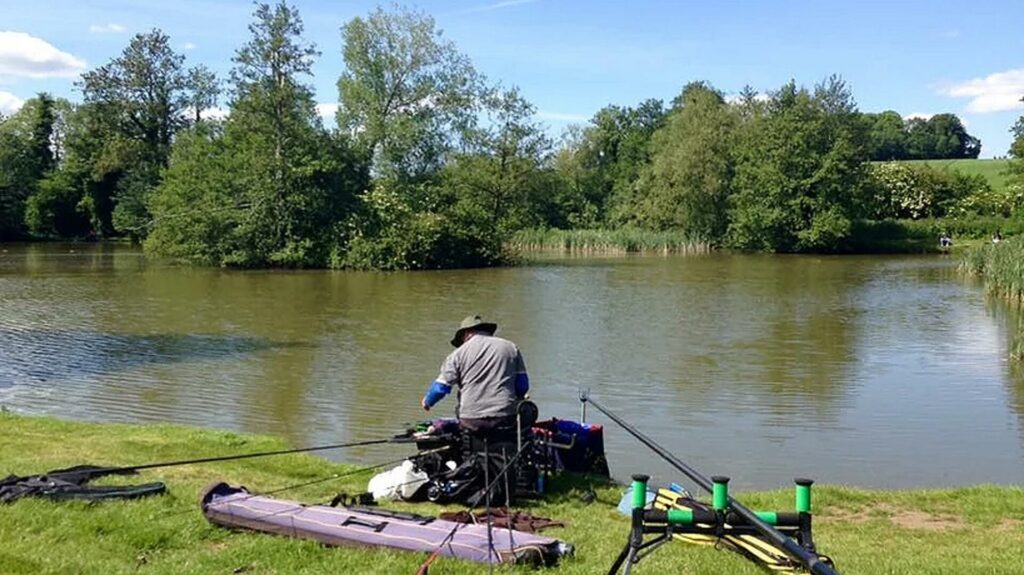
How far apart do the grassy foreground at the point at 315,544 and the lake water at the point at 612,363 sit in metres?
1.82

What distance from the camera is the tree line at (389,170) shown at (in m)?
37.0

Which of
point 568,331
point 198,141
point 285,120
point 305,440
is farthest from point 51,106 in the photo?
point 305,440

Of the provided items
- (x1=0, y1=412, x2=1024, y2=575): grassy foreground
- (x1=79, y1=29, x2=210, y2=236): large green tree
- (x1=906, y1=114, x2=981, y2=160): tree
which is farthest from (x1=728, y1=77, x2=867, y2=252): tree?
(x1=906, y1=114, x2=981, y2=160): tree

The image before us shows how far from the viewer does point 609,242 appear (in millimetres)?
51188

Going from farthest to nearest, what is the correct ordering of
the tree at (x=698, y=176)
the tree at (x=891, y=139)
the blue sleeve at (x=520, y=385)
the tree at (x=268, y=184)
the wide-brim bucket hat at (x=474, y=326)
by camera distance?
the tree at (x=891, y=139)
the tree at (x=698, y=176)
the tree at (x=268, y=184)
the wide-brim bucket hat at (x=474, y=326)
the blue sleeve at (x=520, y=385)

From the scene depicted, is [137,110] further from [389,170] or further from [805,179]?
[805,179]

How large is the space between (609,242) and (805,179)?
10.8 m

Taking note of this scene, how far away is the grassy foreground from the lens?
5004 mm

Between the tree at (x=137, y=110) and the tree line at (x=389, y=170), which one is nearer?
the tree line at (x=389, y=170)

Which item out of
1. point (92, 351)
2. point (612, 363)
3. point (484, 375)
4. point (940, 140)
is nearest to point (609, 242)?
point (612, 363)

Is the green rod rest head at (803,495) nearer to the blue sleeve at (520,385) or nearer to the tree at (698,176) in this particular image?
the blue sleeve at (520,385)

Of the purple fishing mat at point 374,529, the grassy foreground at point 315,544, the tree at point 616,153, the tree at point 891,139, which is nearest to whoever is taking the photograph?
the grassy foreground at point 315,544

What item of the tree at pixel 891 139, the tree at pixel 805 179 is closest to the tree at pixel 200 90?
the tree at pixel 805 179

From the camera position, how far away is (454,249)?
3759cm
